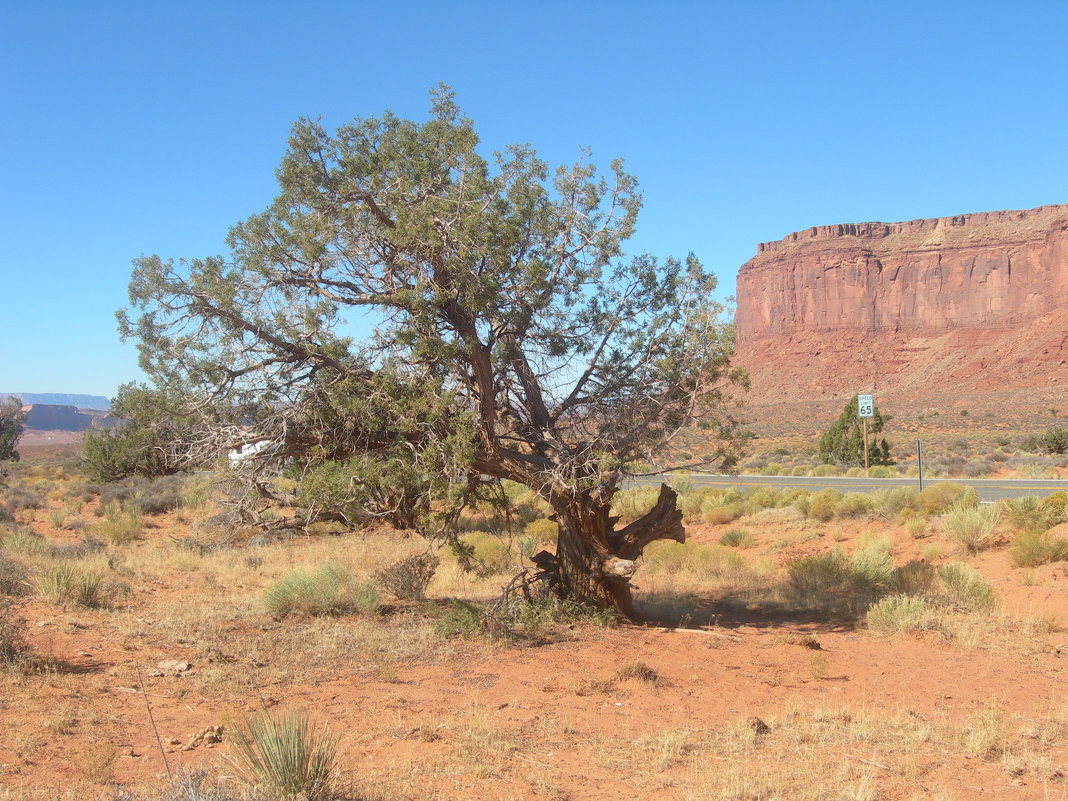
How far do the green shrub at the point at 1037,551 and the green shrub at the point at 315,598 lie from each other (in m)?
10.3

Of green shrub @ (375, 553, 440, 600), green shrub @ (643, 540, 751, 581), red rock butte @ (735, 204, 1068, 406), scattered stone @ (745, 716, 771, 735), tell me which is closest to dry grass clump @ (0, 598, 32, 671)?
green shrub @ (375, 553, 440, 600)

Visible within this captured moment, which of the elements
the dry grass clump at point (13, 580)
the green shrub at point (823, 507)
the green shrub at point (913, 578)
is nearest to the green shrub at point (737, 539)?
the green shrub at point (823, 507)

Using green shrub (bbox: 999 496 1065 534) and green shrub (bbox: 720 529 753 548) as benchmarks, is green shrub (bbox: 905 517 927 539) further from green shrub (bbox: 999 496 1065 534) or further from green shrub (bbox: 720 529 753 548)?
green shrub (bbox: 720 529 753 548)

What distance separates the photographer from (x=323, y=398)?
9625 millimetres

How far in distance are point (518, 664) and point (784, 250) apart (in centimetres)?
13726

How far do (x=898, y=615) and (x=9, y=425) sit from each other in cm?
Result: 4928

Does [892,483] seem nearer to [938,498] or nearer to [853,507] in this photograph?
[853,507]

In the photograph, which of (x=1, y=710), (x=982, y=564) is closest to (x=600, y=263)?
(x=1, y=710)

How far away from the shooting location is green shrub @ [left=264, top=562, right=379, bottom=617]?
11.3 m

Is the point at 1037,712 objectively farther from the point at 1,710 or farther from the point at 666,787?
the point at 1,710

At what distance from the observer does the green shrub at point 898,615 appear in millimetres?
10766

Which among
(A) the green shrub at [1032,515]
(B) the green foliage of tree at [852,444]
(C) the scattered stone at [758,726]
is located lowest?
(C) the scattered stone at [758,726]

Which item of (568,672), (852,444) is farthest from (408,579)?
(852,444)

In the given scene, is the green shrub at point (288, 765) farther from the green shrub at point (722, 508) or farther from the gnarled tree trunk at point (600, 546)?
the green shrub at point (722, 508)
